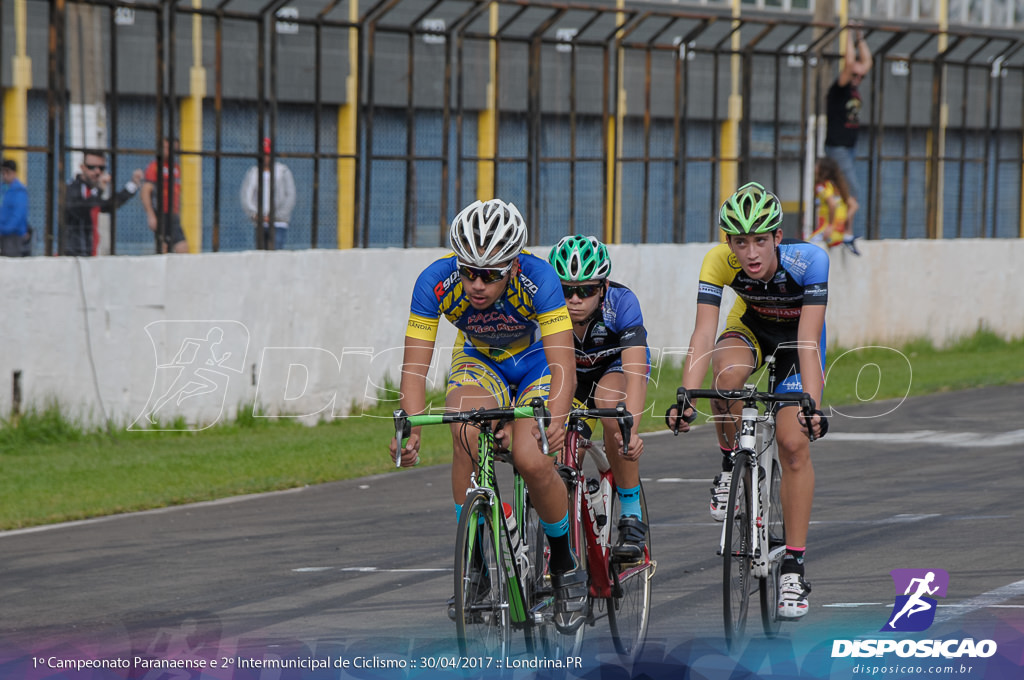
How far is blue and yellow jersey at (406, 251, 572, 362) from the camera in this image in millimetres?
6547

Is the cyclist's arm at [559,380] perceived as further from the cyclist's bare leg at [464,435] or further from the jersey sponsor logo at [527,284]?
the cyclist's bare leg at [464,435]

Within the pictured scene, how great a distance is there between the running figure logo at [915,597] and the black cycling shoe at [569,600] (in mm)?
1415

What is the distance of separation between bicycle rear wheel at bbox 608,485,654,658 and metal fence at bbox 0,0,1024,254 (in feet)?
26.8

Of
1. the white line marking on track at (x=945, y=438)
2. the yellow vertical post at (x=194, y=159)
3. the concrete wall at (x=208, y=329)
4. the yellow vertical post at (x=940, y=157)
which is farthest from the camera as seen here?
the yellow vertical post at (x=940, y=157)

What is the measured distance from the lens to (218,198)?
1555cm

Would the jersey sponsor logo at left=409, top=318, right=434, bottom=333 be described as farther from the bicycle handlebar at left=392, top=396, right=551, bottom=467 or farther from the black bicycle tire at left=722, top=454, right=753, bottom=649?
the black bicycle tire at left=722, top=454, right=753, bottom=649

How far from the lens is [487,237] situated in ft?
20.7

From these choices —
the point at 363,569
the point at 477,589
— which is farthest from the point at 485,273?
the point at 363,569

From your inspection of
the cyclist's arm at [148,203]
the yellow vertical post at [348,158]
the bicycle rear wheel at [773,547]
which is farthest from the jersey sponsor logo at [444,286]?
the yellow vertical post at [348,158]

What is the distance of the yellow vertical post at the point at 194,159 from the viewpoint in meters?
15.2

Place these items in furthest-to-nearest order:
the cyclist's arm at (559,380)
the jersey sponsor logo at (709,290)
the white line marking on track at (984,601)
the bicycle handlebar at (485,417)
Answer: the jersey sponsor logo at (709,290)
the white line marking on track at (984,601)
the cyclist's arm at (559,380)
the bicycle handlebar at (485,417)

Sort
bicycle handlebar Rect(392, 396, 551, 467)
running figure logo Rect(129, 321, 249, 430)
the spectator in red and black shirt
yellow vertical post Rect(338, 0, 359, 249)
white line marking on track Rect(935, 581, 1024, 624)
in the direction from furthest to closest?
1. yellow vertical post Rect(338, 0, 359, 249)
2. the spectator in red and black shirt
3. running figure logo Rect(129, 321, 249, 430)
4. white line marking on track Rect(935, 581, 1024, 624)
5. bicycle handlebar Rect(392, 396, 551, 467)

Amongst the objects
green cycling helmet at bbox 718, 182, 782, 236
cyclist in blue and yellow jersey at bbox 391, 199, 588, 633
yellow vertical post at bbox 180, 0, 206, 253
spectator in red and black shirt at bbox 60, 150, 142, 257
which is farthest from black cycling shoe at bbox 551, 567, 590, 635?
yellow vertical post at bbox 180, 0, 206, 253

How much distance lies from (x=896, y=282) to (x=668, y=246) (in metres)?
4.58
